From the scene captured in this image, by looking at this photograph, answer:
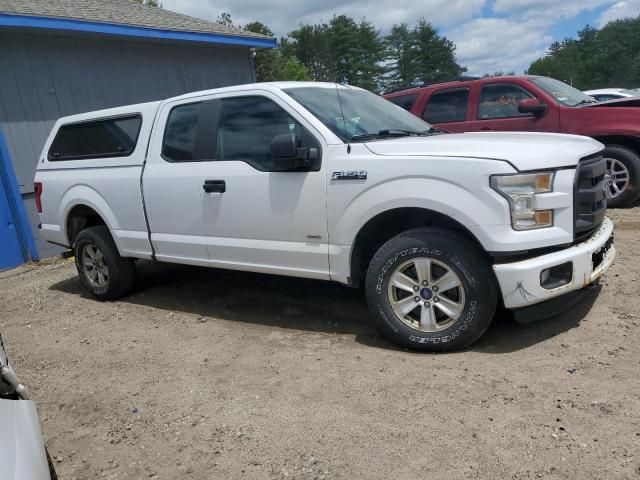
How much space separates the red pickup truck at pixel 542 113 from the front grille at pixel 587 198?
11.7 feet

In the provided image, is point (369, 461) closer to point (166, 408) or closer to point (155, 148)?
point (166, 408)

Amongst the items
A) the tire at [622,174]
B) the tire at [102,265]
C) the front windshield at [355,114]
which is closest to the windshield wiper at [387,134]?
the front windshield at [355,114]

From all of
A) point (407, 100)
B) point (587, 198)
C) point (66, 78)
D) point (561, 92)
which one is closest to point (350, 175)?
point (587, 198)

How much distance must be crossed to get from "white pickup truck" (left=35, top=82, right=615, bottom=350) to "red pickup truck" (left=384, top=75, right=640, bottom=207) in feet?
11.5

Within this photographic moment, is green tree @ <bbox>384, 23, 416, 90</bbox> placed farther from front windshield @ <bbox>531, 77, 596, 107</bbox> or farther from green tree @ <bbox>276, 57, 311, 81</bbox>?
front windshield @ <bbox>531, 77, 596, 107</bbox>

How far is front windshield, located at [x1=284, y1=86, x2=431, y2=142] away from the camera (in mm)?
4098

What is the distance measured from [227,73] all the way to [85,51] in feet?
10.4

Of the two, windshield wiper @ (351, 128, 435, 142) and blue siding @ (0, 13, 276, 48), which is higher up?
blue siding @ (0, 13, 276, 48)

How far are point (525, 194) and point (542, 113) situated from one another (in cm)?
480

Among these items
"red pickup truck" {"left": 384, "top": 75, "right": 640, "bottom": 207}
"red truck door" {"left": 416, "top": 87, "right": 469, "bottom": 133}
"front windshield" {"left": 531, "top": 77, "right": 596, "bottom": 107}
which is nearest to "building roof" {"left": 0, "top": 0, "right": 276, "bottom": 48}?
"red pickup truck" {"left": 384, "top": 75, "right": 640, "bottom": 207}

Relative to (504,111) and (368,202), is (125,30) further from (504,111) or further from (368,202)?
(368,202)

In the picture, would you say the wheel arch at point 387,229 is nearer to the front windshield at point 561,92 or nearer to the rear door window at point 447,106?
the rear door window at point 447,106

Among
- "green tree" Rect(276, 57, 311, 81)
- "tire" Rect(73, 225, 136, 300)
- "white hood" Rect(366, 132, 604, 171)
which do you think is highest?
"green tree" Rect(276, 57, 311, 81)

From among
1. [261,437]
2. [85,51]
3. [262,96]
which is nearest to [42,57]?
[85,51]
